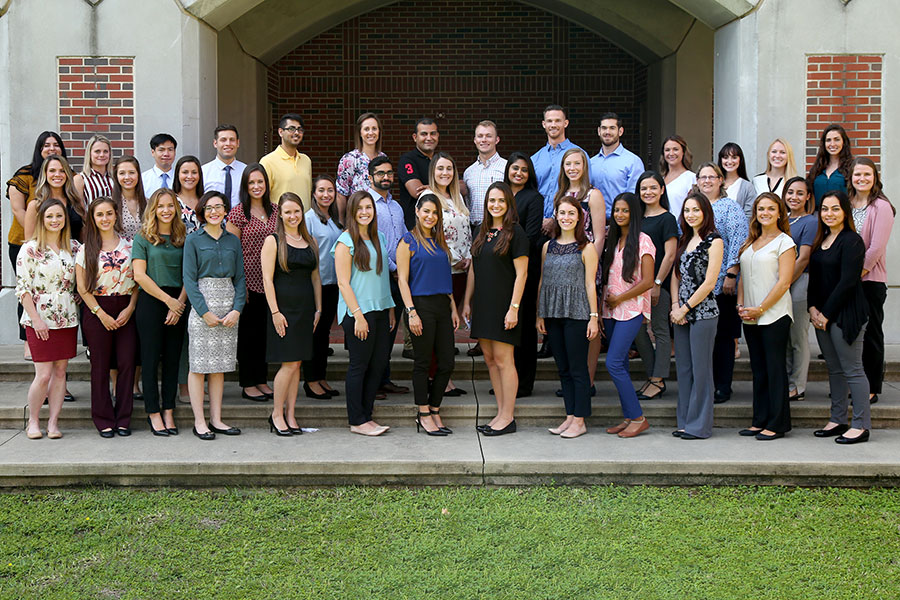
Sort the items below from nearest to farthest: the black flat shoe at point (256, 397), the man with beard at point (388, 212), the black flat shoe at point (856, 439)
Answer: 1. the black flat shoe at point (856, 439)
2. the man with beard at point (388, 212)
3. the black flat shoe at point (256, 397)

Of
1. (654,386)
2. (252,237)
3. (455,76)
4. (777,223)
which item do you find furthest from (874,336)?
(455,76)

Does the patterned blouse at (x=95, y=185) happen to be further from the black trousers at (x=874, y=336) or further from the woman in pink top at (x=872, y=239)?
the black trousers at (x=874, y=336)

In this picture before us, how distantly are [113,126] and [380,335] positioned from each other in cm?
352

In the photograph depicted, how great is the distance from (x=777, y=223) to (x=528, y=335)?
5.93ft

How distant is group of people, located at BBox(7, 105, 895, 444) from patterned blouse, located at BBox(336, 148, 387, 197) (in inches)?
10.5

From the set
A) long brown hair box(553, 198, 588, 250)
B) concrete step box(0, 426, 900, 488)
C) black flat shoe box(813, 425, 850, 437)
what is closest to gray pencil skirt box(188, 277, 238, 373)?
concrete step box(0, 426, 900, 488)

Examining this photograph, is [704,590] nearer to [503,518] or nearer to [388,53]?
[503,518]

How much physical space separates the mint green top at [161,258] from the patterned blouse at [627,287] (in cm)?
278

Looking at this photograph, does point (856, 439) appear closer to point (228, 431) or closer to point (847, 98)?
point (847, 98)

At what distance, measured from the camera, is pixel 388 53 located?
13125 mm

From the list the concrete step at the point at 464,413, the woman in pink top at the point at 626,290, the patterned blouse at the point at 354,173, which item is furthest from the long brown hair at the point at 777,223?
the patterned blouse at the point at 354,173

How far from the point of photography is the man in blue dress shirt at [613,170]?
6.74 metres

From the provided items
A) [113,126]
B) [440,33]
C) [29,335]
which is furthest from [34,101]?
[440,33]

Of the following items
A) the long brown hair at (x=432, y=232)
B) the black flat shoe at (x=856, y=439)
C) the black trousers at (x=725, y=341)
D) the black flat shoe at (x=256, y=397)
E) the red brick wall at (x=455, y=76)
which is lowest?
the black flat shoe at (x=856, y=439)
